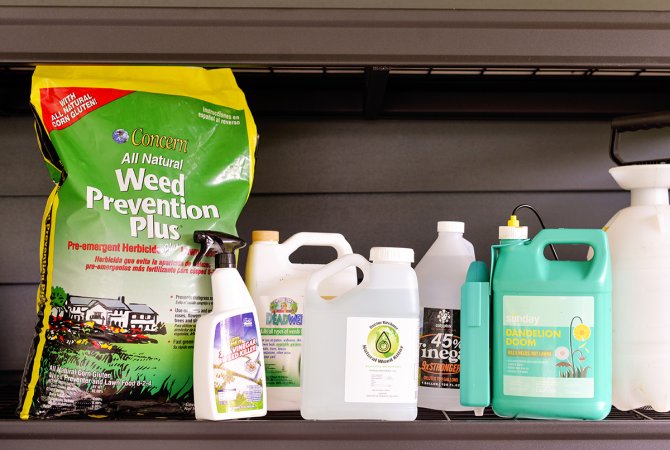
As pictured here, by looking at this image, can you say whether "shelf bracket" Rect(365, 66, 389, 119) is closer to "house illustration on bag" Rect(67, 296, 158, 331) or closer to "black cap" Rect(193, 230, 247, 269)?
"black cap" Rect(193, 230, 247, 269)

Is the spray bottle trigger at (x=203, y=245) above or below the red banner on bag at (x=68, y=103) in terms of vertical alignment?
below

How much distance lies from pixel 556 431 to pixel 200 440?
0.53 meters

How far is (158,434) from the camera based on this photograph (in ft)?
3.19

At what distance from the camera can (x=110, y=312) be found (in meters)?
1.08

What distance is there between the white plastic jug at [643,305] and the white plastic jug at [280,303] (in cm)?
46

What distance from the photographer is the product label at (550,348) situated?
101 centimetres

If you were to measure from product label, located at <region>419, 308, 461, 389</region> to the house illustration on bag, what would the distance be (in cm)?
46

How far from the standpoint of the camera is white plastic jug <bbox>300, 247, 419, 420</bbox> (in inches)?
40.8

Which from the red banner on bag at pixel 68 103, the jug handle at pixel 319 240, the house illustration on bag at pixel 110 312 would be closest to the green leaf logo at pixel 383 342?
the jug handle at pixel 319 240

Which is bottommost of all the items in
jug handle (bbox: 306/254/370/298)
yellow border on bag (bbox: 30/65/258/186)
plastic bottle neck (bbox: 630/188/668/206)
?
jug handle (bbox: 306/254/370/298)

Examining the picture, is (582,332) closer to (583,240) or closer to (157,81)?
(583,240)

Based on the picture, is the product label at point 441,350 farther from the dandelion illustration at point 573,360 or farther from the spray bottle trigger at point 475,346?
the dandelion illustration at point 573,360

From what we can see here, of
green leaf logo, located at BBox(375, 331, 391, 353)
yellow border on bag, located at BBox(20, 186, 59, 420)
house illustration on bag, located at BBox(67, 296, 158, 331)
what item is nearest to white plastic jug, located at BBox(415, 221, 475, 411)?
green leaf logo, located at BBox(375, 331, 391, 353)

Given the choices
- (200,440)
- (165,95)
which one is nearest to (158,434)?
(200,440)
